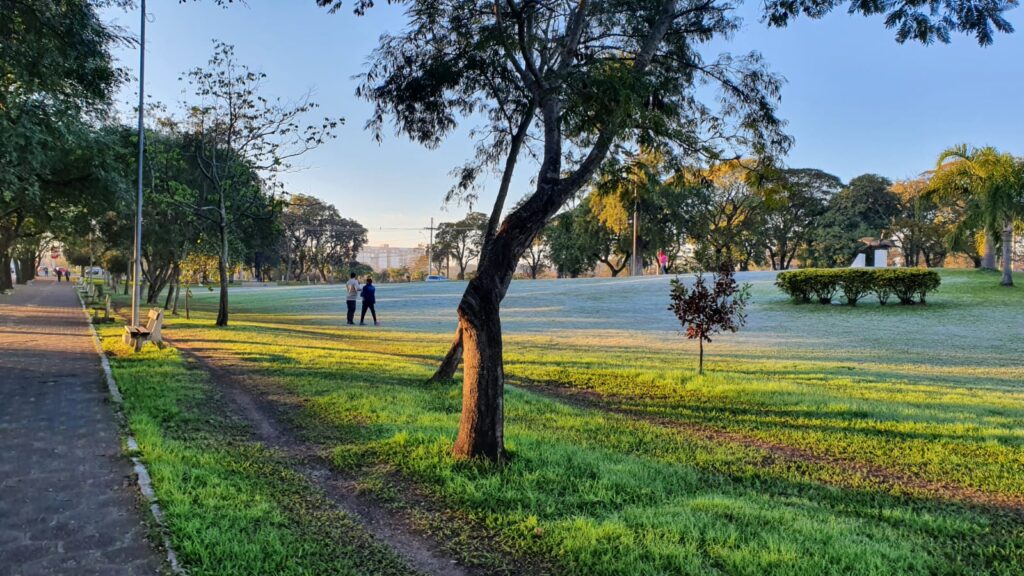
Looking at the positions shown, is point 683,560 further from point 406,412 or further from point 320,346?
point 320,346

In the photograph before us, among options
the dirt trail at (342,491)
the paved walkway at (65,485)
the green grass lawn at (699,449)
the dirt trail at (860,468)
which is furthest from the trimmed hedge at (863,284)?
the paved walkway at (65,485)

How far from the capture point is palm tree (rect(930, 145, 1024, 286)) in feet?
67.0

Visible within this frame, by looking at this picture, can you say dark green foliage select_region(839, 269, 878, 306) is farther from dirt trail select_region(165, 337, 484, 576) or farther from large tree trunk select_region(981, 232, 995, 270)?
dirt trail select_region(165, 337, 484, 576)

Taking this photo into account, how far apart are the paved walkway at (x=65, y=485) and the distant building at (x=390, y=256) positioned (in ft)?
267

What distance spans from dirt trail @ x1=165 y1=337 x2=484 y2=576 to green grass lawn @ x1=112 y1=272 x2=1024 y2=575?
16cm

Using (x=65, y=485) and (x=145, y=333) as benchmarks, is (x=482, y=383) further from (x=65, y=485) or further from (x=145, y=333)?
(x=145, y=333)

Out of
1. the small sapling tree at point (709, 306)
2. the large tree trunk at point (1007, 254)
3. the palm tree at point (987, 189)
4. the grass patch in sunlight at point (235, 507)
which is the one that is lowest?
the grass patch in sunlight at point (235, 507)

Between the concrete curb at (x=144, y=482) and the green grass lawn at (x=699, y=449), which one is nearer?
the concrete curb at (x=144, y=482)

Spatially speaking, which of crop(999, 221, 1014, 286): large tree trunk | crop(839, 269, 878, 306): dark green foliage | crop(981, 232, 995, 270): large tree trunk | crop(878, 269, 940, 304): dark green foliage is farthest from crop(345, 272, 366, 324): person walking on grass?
crop(981, 232, 995, 270): large tree trunk

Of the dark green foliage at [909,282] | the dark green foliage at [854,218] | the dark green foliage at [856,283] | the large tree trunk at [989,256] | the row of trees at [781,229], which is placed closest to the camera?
the dark green foliage at [909,282]

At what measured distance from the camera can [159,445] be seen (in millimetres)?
4914

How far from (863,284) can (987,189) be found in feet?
20.6

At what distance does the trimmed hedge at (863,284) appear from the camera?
18.7m

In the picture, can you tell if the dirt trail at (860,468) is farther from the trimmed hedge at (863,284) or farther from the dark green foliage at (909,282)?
the dark green foliage at (909,282)
